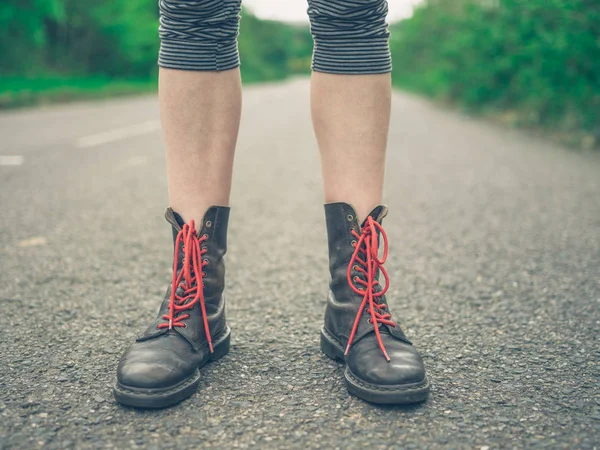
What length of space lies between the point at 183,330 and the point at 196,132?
42 centimetres

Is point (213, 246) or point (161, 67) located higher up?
point (161, 67)

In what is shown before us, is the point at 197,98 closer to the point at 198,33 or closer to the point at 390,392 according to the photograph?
the point at 198,33

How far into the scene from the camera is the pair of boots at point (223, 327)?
1.11 meters

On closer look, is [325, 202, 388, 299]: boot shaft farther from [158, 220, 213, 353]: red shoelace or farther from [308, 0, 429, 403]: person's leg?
[158, 220, 213, 353]: red shoelace

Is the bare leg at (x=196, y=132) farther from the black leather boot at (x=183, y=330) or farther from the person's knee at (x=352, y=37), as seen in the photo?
the person's knee at (x=352, y=37)

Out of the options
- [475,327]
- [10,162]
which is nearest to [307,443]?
[475,327]

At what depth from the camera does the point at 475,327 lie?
1.53 m

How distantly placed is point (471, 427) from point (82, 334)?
0.93 meters

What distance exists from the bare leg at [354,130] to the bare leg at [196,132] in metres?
0.21

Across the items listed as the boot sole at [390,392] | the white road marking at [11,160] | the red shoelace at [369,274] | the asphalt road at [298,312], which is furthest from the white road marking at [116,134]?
the boot sole at [390,392]

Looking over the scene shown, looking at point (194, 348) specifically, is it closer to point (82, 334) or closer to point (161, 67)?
point (82, 334)

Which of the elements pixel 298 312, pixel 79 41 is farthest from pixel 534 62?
pixel 79 41

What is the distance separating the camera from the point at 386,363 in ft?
3.76

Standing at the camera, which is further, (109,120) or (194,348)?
(109,120)
